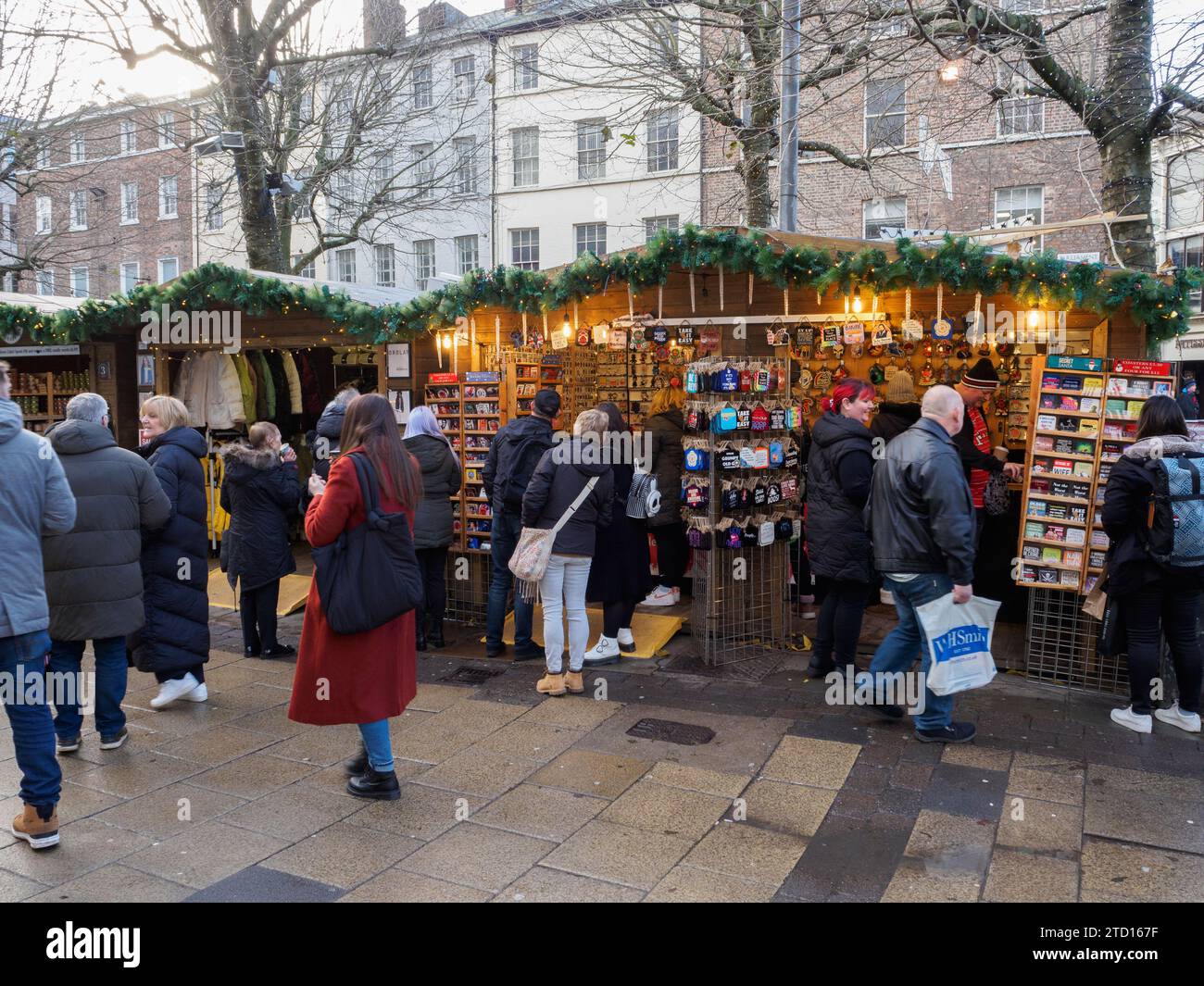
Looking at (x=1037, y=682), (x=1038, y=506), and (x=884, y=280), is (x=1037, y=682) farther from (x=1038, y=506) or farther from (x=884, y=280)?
(x=884, y=280)

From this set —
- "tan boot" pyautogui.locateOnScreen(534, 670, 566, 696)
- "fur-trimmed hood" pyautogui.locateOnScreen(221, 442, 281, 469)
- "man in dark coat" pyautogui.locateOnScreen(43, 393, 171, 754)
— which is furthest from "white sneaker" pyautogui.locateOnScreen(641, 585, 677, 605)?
"man in dark coat" pyautogui.locateOnScreen(43, 393, 171, 754)

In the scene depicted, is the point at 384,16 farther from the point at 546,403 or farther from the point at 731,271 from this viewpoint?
the point at 546,403

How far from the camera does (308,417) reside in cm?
1077

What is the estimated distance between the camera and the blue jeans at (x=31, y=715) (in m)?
3.84

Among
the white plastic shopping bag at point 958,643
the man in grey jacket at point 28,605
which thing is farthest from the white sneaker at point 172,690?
the white plastic shopping bag at point 958,643

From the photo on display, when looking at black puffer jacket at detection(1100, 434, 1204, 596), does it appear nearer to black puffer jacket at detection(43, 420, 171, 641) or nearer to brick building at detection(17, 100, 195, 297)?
black puffer jacket at detection(43, 420, 171, 641)

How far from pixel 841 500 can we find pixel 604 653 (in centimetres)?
205

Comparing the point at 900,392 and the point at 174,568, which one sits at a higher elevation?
the point at 900,392

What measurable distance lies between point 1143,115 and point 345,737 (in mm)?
8727

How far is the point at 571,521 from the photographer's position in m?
6.07

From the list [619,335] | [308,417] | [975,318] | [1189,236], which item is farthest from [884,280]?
[1189,236]

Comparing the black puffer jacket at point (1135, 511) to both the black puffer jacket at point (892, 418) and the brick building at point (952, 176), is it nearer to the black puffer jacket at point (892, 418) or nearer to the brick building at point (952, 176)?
the black puffer jacket at point (892, 418)

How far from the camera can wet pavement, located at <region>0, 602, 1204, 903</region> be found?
3.75m

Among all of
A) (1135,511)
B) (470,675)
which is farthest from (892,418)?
(470,675)
